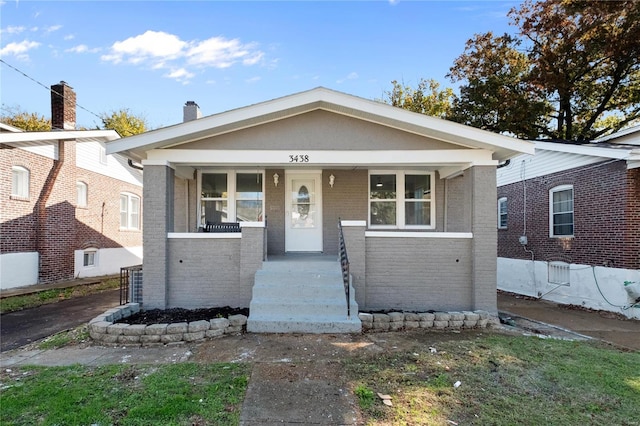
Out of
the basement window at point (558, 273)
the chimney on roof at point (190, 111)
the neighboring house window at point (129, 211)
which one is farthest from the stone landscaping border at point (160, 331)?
the neighboring house window at point (129, 211)

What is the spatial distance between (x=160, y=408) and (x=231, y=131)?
508 cm

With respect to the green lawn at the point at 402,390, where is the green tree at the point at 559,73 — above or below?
above

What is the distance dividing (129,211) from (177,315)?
1185 centimetres

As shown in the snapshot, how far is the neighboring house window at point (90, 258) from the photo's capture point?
13398mm

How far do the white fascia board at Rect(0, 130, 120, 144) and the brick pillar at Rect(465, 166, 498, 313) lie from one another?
11.9 metres

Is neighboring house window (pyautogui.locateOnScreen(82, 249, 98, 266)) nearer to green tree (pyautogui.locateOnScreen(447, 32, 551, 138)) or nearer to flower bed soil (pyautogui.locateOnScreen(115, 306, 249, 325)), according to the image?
flower bed soil (pyautogui.locateOnScreen(115, 306, 249, 325))

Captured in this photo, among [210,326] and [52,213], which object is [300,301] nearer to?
[210,326]

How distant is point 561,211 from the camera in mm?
10320

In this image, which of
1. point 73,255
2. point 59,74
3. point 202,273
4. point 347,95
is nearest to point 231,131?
point 347,95

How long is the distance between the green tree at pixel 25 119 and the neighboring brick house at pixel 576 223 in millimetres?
27771

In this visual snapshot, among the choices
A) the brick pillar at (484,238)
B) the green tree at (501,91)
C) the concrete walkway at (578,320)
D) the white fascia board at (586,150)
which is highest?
the green tree at (501,91)

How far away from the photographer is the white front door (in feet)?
29.3

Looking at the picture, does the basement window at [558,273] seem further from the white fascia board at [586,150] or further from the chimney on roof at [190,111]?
the chimney on roof at [190,111]

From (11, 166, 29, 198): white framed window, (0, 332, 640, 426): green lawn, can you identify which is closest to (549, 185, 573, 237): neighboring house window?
(0, 332, 640, 426): green lawn
